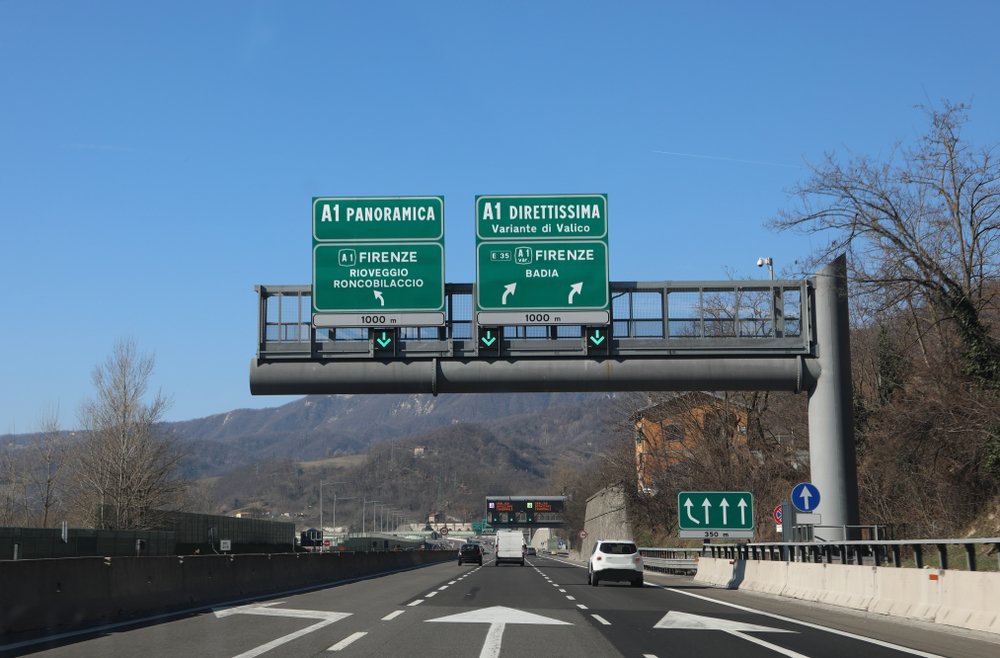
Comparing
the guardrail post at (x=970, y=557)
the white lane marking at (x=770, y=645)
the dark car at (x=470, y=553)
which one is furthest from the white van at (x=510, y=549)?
the guardrail post at (x=970, y=557)

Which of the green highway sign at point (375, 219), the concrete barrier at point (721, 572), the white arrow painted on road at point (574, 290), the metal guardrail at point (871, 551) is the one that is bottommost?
the concrete barrier at point (721, 572)

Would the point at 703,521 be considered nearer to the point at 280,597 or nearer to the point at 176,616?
the point at 280,597

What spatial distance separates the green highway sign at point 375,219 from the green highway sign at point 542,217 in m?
1.29

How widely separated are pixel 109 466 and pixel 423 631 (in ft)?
206

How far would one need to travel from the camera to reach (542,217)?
2755cm

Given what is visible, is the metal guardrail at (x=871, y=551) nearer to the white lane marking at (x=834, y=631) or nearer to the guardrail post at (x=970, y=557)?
the guardrail post at (x=970, y=557)

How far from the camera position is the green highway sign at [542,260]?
26719 mm

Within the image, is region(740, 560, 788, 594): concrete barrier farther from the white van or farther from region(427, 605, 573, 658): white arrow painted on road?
the white van

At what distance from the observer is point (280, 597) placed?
2439cm

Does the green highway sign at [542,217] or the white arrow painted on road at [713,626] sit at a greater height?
the green highway sign at [542,217]

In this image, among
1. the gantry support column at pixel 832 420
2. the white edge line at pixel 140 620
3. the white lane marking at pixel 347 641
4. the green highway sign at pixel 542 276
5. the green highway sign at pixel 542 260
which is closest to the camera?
the white lane marking at pixel 347 641

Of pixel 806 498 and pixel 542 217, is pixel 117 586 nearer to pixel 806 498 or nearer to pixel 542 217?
pixel 542 217

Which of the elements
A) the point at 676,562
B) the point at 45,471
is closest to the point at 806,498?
the point at 676,562

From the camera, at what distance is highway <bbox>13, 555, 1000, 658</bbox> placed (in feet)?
41.6
